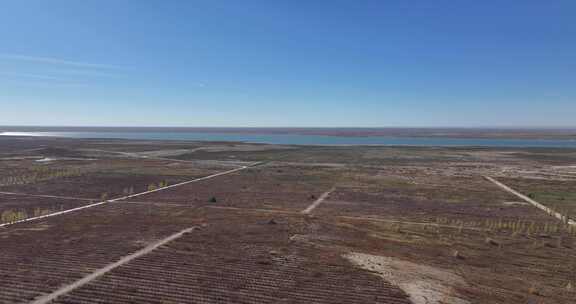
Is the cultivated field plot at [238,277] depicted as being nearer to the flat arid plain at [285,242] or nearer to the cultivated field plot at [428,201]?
the flat arid plain at [285,242]

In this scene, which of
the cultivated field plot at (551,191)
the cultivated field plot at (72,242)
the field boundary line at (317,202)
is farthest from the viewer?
the cultivated field plot at (551,191)

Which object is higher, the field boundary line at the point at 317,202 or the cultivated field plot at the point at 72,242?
the cultivated field plot at the point at 72,242

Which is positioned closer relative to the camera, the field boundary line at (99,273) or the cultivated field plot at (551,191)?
the field boundary line at (99,273)

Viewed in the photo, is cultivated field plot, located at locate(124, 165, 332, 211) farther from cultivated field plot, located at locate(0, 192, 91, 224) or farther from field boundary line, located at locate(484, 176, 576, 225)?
field boundary line, located at locate(484, 176, 576, 225)

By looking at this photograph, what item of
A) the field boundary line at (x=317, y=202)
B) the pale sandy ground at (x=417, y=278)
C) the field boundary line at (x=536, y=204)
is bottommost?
the field boundary line at (x=317, y=202)

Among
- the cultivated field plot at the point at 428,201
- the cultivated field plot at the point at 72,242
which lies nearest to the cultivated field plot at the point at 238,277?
the cultivated field plot at the point at 72,242

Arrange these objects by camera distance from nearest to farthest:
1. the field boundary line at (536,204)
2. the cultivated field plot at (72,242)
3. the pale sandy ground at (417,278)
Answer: the pale sandy ground at (417,278)
the cultivated field plot at (72,242)
the field boundary line at (536,204)

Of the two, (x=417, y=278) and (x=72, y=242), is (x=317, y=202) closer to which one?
(x=417, y=278)
